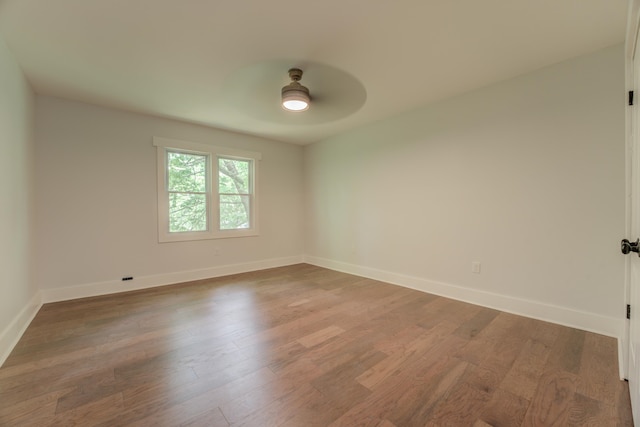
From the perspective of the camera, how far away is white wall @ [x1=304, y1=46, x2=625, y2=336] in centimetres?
228

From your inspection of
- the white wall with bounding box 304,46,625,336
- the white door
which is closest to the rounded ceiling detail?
the white wall with bounding box 304,46,625,336

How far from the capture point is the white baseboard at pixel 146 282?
3178 mm

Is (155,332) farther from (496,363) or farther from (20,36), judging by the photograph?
(496,363)

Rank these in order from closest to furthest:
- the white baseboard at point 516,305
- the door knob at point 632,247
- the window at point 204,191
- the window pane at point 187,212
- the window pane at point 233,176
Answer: the door knob at point 632,247, the white baseboard at point 516,305, the window at point 204,191, the window pane at point 187,212, the window pane at point 233,176

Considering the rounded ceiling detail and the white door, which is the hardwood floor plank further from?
the rounded ceiling detail

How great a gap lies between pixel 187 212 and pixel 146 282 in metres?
1.12

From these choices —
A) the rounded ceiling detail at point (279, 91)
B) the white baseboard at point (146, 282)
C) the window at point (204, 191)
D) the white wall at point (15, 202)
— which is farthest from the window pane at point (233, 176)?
the white wall at point (15, 202)

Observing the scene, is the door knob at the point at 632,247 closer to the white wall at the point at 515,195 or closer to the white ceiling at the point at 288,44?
the white wall at the point at 515,195

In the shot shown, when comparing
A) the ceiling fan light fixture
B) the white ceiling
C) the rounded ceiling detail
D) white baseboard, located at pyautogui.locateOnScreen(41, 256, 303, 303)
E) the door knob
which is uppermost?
the white ceiling

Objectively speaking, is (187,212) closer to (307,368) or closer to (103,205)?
(103,205)

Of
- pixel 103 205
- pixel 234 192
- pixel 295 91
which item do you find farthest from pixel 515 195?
pixel 103 205

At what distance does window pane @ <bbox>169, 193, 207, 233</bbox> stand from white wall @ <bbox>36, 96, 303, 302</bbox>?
0.25 metres

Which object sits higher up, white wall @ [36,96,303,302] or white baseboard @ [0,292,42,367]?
white wall @ [36,96,303,302]

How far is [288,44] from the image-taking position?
215 centimetres
